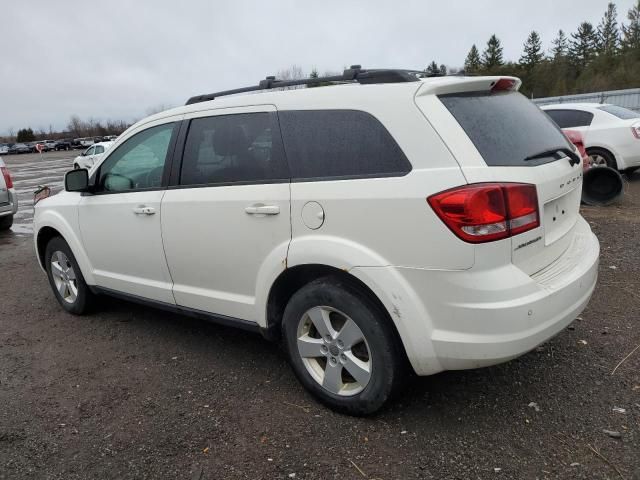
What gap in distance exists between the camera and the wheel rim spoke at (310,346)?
2961 mm

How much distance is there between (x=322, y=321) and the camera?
2.89 meters

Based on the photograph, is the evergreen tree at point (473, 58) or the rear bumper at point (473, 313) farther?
the evergreen tree at point (473, 58)

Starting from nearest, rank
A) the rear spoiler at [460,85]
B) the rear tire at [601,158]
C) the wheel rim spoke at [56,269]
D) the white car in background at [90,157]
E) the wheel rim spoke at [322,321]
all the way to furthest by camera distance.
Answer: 1. the rear spoiler at [460,85]
2. the wheel rim spoke at [322,321]
3. the wheel rim spoke at [56,269]
4. the rear tire at [601,158]
5. the white car in background at [90,157]

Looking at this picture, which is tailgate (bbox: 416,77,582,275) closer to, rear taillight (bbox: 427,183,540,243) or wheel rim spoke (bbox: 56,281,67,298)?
rear taillight (bbox: 427,183,540,243)

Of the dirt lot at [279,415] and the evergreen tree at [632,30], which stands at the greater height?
the evergreen tree at [632,30]

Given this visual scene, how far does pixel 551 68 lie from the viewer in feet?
191

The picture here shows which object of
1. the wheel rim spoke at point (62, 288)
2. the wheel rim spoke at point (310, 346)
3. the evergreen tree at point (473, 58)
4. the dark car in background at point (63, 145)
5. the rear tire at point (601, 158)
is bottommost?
the dark car in background at point (63, 145)

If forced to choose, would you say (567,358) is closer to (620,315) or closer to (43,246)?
(620,315)

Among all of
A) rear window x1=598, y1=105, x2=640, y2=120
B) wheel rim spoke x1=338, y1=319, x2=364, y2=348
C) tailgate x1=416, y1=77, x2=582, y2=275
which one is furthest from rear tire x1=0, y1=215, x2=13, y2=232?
rear window x1=598, y1=105, x2=640, y2=120

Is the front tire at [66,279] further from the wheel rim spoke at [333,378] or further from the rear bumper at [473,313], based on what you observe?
the rear bumper at [473,313]

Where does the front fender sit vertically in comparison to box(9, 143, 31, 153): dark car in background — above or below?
above

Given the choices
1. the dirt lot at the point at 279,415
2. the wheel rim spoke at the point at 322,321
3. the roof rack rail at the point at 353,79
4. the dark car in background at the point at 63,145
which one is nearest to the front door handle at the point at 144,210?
the roof rack rail at the point at 353,79

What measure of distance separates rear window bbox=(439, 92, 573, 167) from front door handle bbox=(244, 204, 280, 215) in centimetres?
105

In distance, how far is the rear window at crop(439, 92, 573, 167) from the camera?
8.41ft
